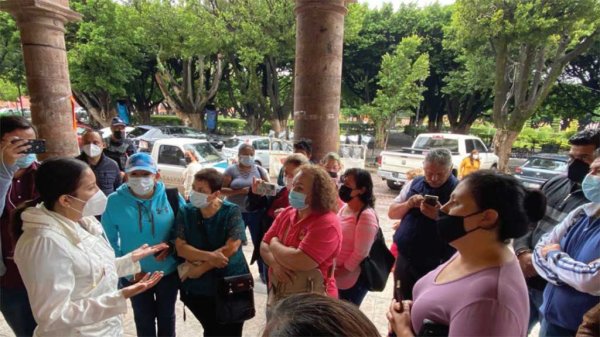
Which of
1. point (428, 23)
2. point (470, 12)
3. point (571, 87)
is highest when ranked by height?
point (428, 23)

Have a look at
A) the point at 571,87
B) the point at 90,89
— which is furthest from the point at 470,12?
the point at 90,89

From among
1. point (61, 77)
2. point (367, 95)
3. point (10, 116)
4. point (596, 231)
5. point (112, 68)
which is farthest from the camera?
point (367, 95)

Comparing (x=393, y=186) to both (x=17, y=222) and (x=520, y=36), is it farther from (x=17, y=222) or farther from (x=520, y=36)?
(x=17, y=222)

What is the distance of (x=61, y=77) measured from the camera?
15.5ft

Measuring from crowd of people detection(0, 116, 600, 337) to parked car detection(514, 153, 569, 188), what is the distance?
25.4 ft

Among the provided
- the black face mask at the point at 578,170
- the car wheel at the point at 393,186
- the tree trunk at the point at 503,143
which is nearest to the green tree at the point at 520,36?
the tree trunk at the point at 503,143

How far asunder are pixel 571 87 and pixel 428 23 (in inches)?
368

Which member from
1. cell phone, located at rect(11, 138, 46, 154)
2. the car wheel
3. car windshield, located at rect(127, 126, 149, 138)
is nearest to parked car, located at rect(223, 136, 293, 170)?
the car wheel

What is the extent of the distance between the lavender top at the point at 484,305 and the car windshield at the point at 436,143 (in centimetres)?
1040

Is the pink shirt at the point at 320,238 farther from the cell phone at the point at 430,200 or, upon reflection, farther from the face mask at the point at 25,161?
the face mask at the point at 25,161

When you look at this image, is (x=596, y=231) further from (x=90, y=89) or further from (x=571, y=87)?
(x=571, y=87)

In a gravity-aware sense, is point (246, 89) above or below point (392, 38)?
below

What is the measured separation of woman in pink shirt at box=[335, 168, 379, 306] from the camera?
8.66 ft

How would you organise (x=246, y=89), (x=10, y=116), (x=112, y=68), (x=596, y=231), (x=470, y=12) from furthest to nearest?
(x=246, y=89), (x=112, y=68), (x=470, y=12), (x=10, y=116), (x=596, y=231)
